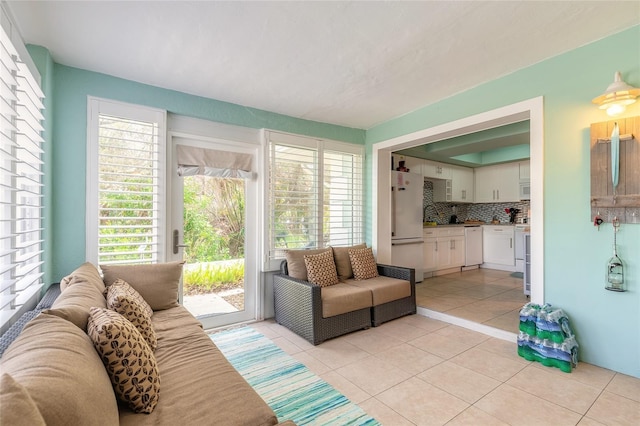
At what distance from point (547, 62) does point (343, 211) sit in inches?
105

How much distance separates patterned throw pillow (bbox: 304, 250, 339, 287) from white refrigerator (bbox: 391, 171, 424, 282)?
1629 millimetres

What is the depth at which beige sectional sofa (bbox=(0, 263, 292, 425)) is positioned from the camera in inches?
28.5

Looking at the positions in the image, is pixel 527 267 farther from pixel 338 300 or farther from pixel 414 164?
pixel 338 300

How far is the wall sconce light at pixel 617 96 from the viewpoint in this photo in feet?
6.82

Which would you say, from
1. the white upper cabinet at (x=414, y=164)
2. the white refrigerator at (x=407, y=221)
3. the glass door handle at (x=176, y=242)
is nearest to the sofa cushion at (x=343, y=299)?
the glass door handle at (x=176, y=242)

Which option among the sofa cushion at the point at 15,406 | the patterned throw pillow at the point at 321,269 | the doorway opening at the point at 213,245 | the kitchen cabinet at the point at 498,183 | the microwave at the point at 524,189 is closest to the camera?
the sofa cushion at the point at 15,406

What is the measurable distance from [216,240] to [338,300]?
1530 millimetres

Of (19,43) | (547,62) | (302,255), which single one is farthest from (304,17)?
(302,255)

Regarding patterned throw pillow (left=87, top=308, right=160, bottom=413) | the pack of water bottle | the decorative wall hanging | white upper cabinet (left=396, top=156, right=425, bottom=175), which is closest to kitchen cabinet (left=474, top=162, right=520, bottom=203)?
white upper cabinet (left=396, top=156, right=425, bottom=175)

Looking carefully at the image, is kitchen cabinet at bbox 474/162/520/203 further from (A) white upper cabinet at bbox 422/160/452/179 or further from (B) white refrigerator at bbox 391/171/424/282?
(B) white refrigerator at bbox 391/171/424/282

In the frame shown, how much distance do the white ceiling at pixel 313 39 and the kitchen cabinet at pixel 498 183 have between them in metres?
4.28

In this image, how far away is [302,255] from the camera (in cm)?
353

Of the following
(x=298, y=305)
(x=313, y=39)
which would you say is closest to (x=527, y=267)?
(x=298, y=305)

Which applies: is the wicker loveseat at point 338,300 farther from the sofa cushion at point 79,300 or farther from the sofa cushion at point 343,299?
the sofa cushion at point 79,300
